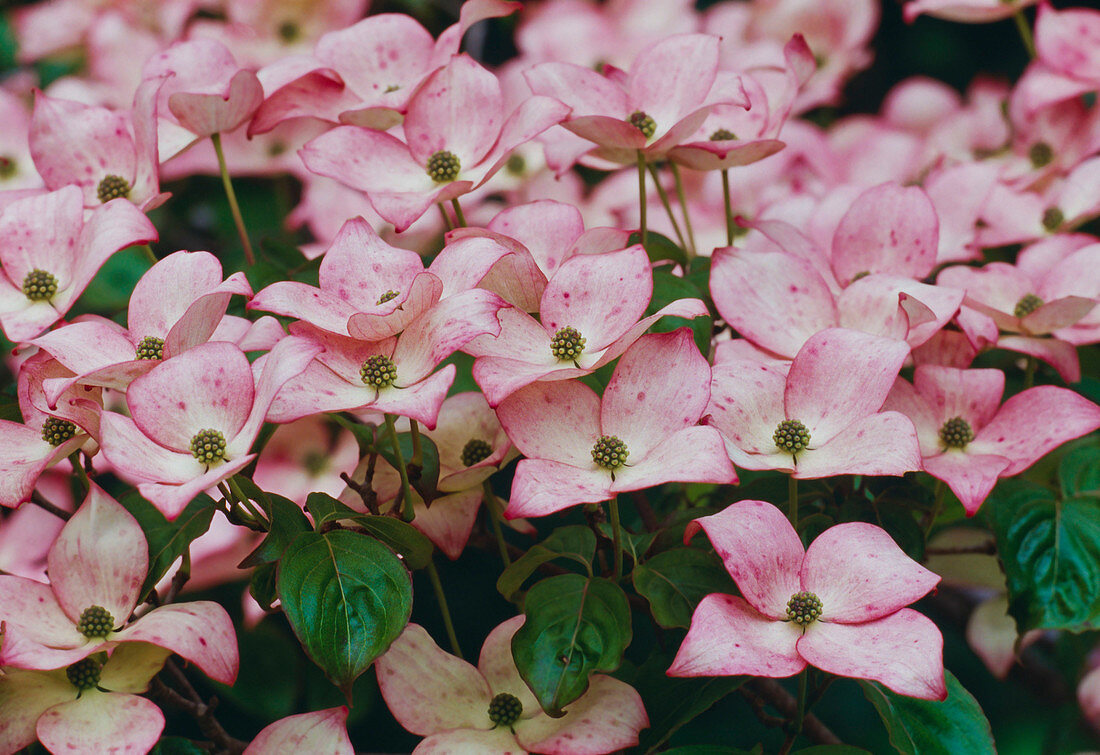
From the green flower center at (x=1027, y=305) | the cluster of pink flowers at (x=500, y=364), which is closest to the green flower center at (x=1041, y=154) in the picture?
the cluster of pink flowers at (x=500, y=364)

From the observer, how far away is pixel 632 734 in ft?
1.85

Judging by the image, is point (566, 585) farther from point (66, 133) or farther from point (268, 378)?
point (66, 133)

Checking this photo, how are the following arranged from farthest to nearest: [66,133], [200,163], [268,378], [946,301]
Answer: [200,163]
[66,133]
[946,301]
[268,378]

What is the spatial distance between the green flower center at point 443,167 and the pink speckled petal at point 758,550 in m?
0.32

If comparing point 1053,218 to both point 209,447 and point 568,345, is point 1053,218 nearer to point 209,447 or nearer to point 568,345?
point 568,345

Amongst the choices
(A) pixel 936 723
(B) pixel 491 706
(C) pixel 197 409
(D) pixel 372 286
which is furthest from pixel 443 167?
(A) pixel 936 723

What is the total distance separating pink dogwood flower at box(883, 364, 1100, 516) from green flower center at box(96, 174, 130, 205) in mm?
566

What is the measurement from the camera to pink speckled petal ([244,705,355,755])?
57 centimetres

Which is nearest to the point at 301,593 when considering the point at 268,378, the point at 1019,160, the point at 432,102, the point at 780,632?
the point at 268,378

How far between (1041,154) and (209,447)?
36.2 inches

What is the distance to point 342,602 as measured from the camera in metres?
0.56

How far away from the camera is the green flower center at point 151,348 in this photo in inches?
24.0

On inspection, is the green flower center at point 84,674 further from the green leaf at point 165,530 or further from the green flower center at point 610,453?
the green flower center at point 610,453

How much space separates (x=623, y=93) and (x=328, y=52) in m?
0.24
